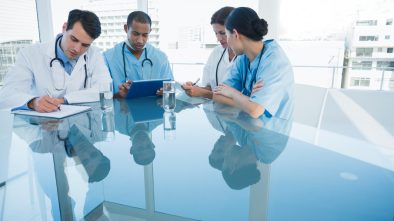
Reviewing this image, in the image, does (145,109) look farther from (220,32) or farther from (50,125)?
(220,32)

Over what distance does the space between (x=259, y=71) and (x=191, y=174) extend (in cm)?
76

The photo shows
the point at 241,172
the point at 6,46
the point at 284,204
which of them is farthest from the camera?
the point at 6,46

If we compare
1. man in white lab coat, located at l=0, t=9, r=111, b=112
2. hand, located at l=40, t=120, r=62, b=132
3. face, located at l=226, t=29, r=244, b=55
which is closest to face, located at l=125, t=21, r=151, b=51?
man in white lab coat, located at l=0, t=9, r=111, b=112

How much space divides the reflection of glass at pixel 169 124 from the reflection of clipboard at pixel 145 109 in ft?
0.08

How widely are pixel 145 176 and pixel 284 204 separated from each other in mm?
259

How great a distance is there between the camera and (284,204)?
41 centimetres

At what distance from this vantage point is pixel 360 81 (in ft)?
10.7

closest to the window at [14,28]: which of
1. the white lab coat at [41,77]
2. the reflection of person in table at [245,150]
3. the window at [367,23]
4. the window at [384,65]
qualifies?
the white lab coat at [41,77]

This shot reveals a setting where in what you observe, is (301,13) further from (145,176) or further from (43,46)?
(145,176)

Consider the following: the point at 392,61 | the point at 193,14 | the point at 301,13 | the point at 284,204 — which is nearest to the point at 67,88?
the point at 284,204

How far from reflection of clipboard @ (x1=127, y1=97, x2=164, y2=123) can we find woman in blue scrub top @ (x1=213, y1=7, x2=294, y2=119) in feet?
1.06

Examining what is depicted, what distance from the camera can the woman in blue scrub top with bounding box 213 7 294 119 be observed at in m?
1.09

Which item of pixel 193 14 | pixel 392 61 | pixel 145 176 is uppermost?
pixel 193 14

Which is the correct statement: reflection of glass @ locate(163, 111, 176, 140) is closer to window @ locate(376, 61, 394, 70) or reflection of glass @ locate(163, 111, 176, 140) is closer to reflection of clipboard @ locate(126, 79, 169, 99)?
reflection of clipboard @ locate(126, 79, 169, 99)
